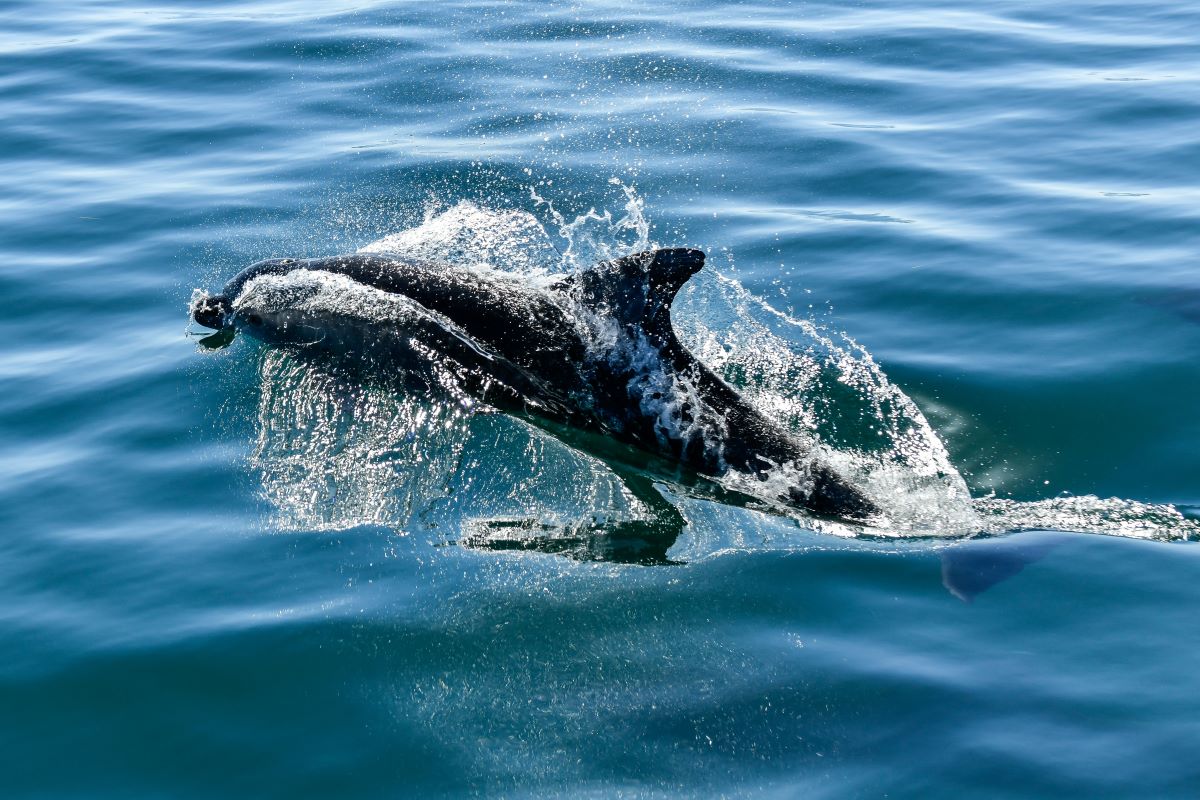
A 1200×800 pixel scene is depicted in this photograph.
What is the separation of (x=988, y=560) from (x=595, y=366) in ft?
8.83

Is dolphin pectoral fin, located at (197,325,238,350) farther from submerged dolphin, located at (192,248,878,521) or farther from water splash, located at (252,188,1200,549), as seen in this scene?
submerged dolphin, located at (192,248,878,521)

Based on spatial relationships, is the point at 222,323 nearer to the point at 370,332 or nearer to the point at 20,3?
the point at 370,332

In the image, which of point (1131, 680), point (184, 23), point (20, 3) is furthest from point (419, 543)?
point (20, 3)

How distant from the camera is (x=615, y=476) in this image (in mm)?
8258

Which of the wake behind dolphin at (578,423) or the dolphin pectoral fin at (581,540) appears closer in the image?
the dolphin pectoral fin at (581,540)

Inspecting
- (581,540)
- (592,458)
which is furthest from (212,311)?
(581,540)

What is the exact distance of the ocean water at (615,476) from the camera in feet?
19.6

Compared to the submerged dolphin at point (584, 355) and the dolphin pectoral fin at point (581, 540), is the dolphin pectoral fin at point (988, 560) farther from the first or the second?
the dolphin pectoral fin at point (581, 540)

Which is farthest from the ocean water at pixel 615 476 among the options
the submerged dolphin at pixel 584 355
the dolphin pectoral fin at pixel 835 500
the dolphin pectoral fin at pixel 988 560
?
the submerged dolphin at pixel 584 355

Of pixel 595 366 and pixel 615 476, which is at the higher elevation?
pixel 595 366

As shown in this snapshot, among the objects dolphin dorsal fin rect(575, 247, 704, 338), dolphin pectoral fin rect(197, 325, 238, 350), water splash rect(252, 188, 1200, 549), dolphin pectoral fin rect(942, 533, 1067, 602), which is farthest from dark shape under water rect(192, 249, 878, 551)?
dolphin pectoral fin rect(197, 325, 238, 350)

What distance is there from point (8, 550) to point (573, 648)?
354cm

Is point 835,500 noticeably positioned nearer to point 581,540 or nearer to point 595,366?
point 581,540

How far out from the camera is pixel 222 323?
10141 mm
